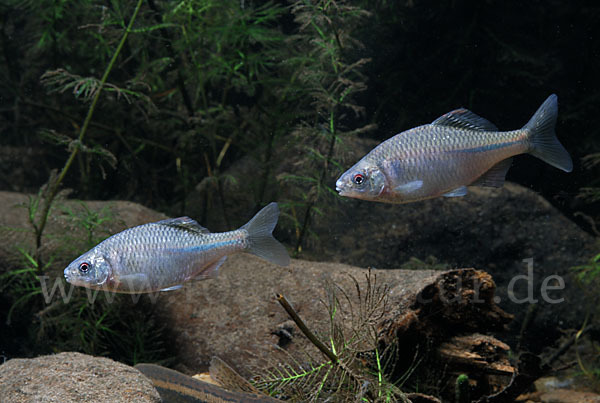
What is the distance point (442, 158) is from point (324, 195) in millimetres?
2815

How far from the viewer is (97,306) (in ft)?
15.0

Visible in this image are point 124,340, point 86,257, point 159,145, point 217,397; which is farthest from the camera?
point 159,145

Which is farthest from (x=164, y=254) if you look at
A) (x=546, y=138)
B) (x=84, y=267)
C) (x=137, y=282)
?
(x=546, y=138)

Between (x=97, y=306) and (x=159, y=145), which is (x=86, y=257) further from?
(x=159, y=145)

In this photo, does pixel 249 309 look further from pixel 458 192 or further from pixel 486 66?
pixel 486 66

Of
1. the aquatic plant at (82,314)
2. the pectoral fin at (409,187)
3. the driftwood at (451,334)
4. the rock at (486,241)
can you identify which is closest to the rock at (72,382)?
the aquatic plant at (82,314)

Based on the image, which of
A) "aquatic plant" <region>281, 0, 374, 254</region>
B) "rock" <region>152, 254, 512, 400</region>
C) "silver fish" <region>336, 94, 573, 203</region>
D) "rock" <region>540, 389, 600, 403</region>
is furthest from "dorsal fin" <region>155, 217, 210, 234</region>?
"rock" <region>540, 389, 600, 403</region>

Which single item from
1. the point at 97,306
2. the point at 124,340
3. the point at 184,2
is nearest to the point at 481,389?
the point at 124,340

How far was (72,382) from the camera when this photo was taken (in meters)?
2.75

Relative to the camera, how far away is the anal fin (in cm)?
262

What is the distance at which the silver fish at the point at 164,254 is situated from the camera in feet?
8.05

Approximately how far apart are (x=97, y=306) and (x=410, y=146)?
144 inches

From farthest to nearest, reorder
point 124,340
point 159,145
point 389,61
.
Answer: point 159,145 < point 389,61 < point 124,340

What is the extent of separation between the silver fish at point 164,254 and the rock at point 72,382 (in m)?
0.66
